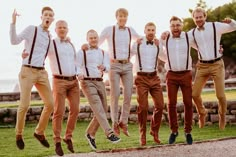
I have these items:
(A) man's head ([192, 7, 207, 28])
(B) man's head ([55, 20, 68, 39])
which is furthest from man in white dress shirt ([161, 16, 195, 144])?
(B) man's head ([55, 20, 68, 39])

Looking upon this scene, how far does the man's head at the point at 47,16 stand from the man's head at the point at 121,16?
152 centimetres

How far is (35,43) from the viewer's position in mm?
9430

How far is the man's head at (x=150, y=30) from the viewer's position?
1059 centimetres

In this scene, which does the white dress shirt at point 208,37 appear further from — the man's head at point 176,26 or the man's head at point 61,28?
the man's head at point 61,28

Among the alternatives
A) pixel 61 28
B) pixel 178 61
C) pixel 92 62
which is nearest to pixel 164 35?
pixel 178 61

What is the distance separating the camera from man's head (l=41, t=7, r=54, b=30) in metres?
9.55

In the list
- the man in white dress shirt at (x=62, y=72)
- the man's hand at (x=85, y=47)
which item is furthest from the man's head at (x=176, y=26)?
the man in white dress shirt at (x=62, y=72)

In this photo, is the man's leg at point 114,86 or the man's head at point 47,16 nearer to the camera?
the man's head at point 47,16

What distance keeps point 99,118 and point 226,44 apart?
31963 millimetres

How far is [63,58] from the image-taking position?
9.74 metres

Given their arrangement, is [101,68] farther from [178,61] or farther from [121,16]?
[178,61]

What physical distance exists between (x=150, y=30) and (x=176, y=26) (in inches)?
20.1

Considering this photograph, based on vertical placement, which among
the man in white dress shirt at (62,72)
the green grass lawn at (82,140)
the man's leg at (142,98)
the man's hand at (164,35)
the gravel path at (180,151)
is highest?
the man's hand at (164,35)

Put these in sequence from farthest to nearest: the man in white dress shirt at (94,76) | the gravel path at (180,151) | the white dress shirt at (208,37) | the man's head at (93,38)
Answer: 1. the gravel path at (180,151)
2. the white dress shirt at (208,37)
3. the man's head at (93,38)
4. the man in white dress shirt at (94,76)
